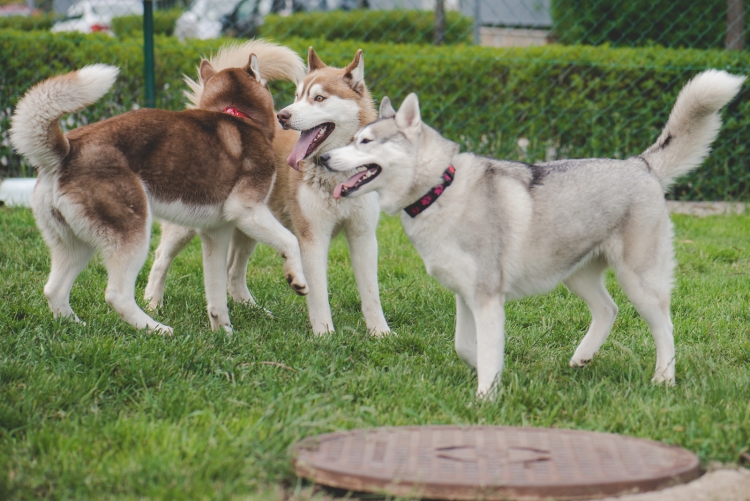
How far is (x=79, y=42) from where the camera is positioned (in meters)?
7.93

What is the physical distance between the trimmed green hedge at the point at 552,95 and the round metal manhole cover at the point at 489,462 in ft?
18.5

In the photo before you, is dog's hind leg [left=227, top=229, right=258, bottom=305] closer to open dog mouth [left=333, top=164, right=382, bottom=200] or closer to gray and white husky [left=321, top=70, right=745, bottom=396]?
gray and white husky [left=321, top=70, right=745, bottom=396]

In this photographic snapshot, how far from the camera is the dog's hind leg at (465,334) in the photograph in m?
3.74

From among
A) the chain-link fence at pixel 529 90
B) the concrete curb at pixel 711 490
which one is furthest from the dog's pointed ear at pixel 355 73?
the chain-link fence at pixel 529 90

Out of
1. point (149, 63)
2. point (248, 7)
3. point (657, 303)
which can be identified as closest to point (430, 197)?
point (657, 303)

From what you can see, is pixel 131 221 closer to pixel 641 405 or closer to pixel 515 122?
pixel 641 405

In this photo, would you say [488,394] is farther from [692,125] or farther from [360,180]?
[692,125]

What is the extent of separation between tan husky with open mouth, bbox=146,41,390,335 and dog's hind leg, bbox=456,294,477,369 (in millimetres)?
902

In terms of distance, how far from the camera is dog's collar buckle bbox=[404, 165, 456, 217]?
3545mm

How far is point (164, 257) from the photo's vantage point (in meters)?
5.16

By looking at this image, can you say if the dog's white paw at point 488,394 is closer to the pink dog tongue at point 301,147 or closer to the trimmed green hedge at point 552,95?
the pink dog tongue at point 301,147

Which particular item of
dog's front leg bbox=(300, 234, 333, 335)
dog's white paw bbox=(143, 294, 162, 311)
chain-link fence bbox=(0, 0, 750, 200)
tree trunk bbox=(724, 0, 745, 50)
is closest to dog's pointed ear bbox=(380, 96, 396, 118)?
dog's front leg bbox=(300, 234, 333, 335)

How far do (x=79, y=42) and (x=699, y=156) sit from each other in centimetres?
616

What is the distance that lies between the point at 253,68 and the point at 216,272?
4.12 feet
